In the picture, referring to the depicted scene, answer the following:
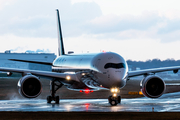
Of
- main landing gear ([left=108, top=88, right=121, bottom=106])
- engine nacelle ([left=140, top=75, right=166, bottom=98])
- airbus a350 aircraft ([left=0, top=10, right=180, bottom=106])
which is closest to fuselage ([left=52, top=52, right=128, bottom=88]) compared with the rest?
airbus a350 aircraft ([left=0, top=10, right=180, bottom=106])

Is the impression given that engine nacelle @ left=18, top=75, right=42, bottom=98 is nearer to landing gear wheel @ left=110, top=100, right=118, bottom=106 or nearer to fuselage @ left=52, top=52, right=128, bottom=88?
fuselage @ left=52, top=52, right=128, bottom=88

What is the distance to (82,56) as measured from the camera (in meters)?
34.0

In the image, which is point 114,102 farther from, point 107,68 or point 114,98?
point 107,68

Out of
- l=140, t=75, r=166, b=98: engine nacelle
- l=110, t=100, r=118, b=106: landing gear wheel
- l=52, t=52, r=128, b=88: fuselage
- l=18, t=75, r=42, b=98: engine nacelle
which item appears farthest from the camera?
l=140, t=75, r=166, b=98: engine nacelle

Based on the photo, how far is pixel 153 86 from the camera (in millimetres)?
29875

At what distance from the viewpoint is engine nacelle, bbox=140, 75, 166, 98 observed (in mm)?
29547

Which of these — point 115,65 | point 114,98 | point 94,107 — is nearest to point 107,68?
point 115,65

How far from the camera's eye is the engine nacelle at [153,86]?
29.5m

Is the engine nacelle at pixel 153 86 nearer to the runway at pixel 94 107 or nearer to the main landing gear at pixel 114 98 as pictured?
the runway at pixel 94 107

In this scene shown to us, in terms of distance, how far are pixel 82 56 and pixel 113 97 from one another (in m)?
5.84
